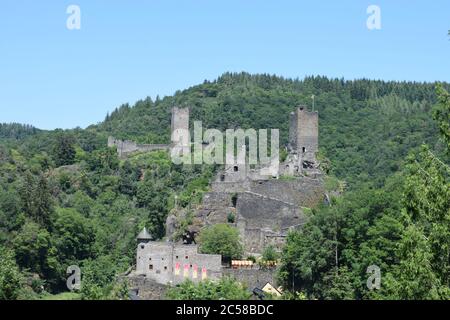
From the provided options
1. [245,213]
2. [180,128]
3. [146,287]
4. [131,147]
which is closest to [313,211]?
[245,213]

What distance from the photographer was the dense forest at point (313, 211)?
2119 centimetres

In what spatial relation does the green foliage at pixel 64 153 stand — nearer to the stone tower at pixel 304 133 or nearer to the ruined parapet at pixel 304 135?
the ruined parapet at pixel 304 135

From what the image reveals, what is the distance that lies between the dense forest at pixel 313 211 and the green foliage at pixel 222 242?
3.52 m

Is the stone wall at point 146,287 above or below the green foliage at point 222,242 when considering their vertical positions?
below

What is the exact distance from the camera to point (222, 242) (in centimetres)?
4869

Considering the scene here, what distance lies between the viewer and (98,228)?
237 ft

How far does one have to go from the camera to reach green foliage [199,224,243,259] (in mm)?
48594

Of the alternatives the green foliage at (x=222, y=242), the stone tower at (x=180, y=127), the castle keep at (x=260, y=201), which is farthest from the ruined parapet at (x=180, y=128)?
the green foliage at (x=222, y=242)

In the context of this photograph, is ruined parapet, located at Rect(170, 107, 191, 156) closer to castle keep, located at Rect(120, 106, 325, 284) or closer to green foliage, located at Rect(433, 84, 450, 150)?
castle keep, located at Rect(120, 106, 325, 284)

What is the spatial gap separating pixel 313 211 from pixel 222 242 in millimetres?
6855

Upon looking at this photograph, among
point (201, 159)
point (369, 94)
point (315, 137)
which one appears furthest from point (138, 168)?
point (369, 94)

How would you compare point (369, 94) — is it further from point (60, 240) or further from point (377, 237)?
point (377, 237)

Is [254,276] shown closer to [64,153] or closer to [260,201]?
[260,201]

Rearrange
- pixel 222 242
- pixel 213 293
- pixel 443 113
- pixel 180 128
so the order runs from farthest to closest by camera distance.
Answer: pixel 180 128
pixel 222 242
pixel 213 293
pixel 443 113
